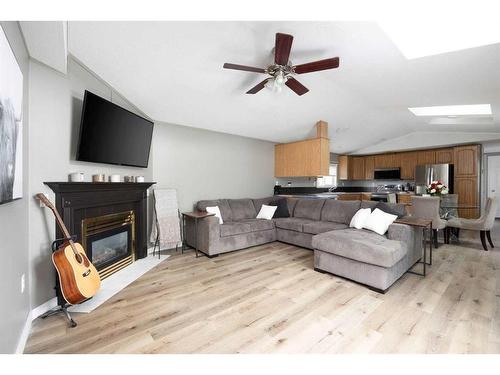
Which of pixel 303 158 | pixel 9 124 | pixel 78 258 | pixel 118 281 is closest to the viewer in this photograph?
pixel 9 124

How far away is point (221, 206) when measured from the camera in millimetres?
4371

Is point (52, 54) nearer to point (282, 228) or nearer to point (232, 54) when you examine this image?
point (232, 54)

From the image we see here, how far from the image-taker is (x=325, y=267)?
288 centimetres

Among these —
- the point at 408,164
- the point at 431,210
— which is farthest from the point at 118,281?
the point at 408,164

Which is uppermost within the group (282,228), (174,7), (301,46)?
(301,46)

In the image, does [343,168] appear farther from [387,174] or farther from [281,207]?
[281,207]

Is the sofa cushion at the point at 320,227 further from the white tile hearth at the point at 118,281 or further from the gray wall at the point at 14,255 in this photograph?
the gray wall at the point at 14,255

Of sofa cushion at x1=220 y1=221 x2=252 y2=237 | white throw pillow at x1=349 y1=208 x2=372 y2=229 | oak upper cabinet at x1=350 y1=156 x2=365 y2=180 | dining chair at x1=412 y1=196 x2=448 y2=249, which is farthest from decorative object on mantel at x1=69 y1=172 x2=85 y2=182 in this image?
oak upper cabinet at x1=350 y1=156 x2=365 y2=180

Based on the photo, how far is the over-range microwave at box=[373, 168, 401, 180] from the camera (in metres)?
6.90

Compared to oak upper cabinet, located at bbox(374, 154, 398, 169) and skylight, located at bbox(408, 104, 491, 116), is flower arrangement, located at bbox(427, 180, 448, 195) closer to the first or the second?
skylight, located at bbox(408, 104, 491, 116)

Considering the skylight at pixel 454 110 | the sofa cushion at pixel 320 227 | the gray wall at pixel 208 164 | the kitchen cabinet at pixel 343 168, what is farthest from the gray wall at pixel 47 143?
the kitchen cabinet at pixel 343 168

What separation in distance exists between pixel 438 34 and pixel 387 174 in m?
5.96
